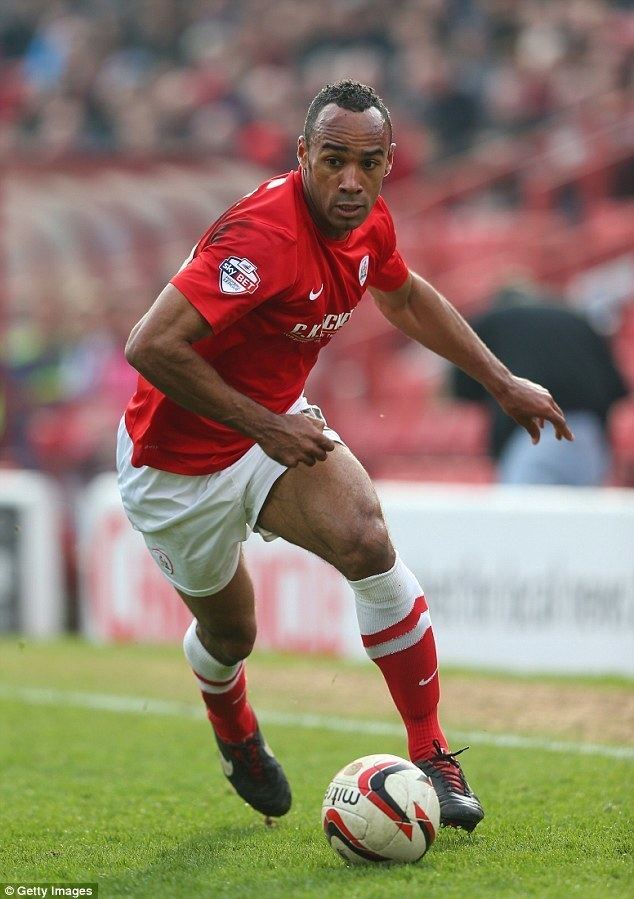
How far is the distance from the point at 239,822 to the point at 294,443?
1.67m

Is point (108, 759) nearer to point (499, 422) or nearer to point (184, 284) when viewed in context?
point (184, 284)

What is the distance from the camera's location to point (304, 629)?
1002 cm

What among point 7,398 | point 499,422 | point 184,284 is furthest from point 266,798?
point 7,398

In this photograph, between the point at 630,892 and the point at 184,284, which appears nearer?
the point at 630,892

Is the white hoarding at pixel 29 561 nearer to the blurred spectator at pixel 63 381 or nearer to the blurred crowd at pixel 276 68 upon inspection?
the blurred spectator at pixel 63 381

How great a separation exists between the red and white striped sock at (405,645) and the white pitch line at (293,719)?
1.79 metres

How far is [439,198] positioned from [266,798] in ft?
35.6

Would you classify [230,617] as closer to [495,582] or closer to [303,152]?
[303,152]

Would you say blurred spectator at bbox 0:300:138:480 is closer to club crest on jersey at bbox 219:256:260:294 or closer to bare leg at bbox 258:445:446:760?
bare leg at bbox 258:445:446:760

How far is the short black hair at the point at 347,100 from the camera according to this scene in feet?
14.5

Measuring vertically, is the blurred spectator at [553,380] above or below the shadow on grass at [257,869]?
above

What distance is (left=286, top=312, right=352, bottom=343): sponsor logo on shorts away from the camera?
4.58 m

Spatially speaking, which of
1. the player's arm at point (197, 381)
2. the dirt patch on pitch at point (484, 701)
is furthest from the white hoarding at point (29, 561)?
the player's arm at point (197, 381)

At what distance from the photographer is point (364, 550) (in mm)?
4426
